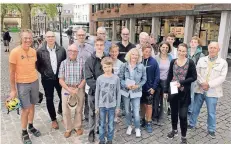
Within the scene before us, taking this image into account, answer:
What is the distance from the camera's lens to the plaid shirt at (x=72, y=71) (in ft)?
14.2

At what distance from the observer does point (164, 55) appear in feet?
Result: 15.7

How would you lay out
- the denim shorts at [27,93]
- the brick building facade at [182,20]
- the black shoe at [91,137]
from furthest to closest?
the brick building facade at [182,20] → the black shoe at [91,137] → the denim shorts at [27,93]

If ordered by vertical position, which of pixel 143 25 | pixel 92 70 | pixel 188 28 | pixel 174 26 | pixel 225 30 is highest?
pixel 143 25

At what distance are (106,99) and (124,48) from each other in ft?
4.97

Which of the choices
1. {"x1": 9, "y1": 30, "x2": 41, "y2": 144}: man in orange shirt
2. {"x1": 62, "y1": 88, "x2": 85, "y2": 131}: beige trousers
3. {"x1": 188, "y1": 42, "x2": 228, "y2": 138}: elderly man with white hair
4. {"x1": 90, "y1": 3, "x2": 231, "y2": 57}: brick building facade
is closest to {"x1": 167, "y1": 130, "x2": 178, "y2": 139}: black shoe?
{"x1": 188, "y1": 42, "x2": 228, "y2": 138}: elderly man with white hair

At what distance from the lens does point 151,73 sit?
4555 mm

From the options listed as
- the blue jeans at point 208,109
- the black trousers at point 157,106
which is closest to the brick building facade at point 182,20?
the blue jeans at point 208,109

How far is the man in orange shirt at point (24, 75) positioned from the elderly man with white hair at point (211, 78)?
329 centimetres

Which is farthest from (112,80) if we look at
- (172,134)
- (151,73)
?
(172,134)

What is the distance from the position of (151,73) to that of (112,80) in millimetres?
977

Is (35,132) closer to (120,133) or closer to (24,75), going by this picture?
(24,75)

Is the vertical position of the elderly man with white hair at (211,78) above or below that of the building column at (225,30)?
below

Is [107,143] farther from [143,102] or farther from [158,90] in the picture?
[158,90]

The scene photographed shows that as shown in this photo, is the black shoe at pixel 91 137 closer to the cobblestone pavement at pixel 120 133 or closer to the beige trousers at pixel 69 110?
the cobblestone pavement at pixel 120 133
